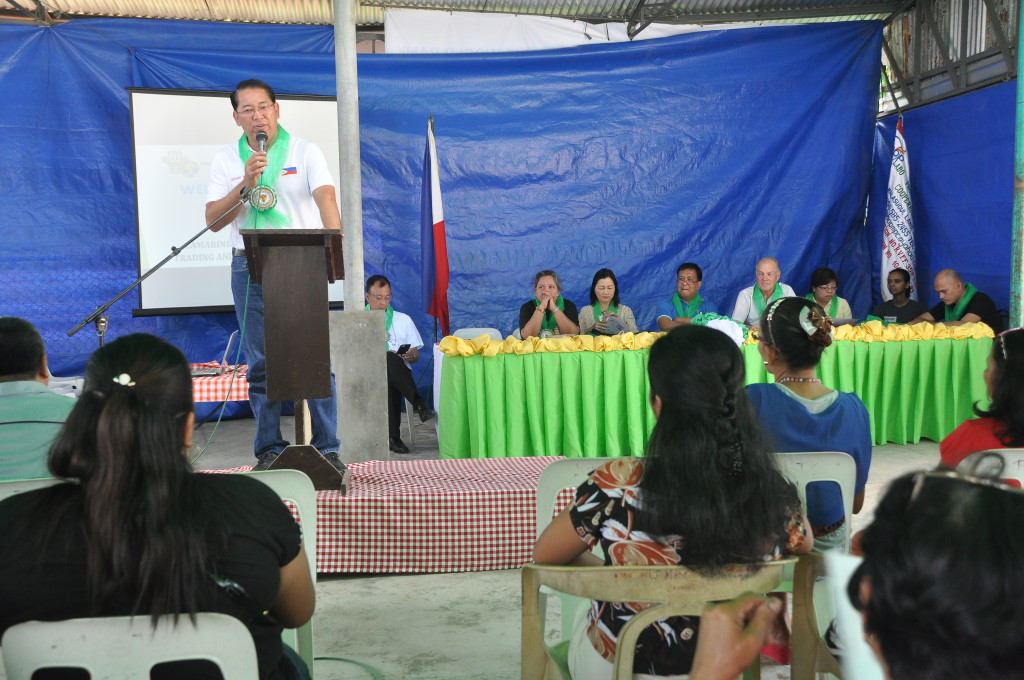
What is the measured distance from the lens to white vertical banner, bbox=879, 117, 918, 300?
23.1 ft

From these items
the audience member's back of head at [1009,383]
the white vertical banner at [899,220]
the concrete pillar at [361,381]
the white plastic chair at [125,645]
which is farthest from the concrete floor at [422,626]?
the white vertical banner at [899,220]

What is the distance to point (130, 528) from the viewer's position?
1154 millimetres

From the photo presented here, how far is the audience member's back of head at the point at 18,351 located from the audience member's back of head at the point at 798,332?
6.08 ft

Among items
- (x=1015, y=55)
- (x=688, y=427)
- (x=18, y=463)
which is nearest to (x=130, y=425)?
(x=688, y=427)

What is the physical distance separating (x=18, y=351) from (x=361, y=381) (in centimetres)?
230

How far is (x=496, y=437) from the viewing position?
4.48 meters

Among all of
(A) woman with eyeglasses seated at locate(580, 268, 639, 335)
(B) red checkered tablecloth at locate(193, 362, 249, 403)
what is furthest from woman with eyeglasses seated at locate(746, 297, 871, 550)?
(A) woman with eyeglasses seated at locate(580, 268, 639, 335)

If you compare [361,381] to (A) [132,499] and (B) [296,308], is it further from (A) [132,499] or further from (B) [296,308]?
(A) [132,499]

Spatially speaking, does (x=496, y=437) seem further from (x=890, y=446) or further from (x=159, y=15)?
(x=159, y=15)

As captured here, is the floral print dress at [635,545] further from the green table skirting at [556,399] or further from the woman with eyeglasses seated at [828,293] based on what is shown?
the woman with eyeglasses seated at [828,293]

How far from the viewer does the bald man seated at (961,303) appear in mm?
5918

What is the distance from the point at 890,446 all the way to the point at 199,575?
15.6ft

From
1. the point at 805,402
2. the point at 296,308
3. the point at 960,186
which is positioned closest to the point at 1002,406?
the point at 805,402

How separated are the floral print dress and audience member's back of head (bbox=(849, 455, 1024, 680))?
72 centimetres
